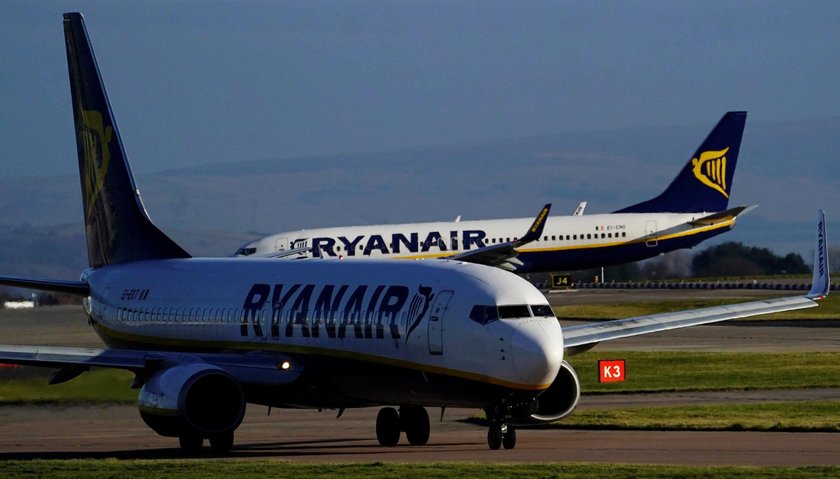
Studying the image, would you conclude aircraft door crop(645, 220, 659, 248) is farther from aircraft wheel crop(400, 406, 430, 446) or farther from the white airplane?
aircraft wheel crop(400, 406, 430, 446)

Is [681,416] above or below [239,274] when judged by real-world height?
below

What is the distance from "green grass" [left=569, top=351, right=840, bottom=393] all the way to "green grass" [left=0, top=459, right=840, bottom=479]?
20.0 metres

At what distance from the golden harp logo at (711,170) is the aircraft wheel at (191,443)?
2852 inches

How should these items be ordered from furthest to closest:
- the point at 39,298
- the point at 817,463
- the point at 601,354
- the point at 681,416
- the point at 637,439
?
the point at 39,298 → the point at 601,354 → the point at 681,416 → the point at 637,439 → the point at 817,463

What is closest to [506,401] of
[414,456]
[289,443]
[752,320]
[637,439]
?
[414,456]

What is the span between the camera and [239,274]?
36156 millimetres

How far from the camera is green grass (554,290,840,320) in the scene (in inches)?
3120

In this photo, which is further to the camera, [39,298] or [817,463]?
[39,298]

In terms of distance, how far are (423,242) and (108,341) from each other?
46.6 m

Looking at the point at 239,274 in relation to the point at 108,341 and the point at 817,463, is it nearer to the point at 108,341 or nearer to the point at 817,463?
the point at 108,341

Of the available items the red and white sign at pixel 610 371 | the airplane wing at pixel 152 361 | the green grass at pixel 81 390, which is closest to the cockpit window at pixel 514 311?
the airplane wing at pixel 152 361

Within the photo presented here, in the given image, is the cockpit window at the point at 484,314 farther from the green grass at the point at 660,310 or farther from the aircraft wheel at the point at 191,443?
the green grass at the point at 660,310

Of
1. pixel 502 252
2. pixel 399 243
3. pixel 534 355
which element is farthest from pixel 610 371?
pixel 399 243

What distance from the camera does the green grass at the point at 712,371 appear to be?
4569 centimetres
